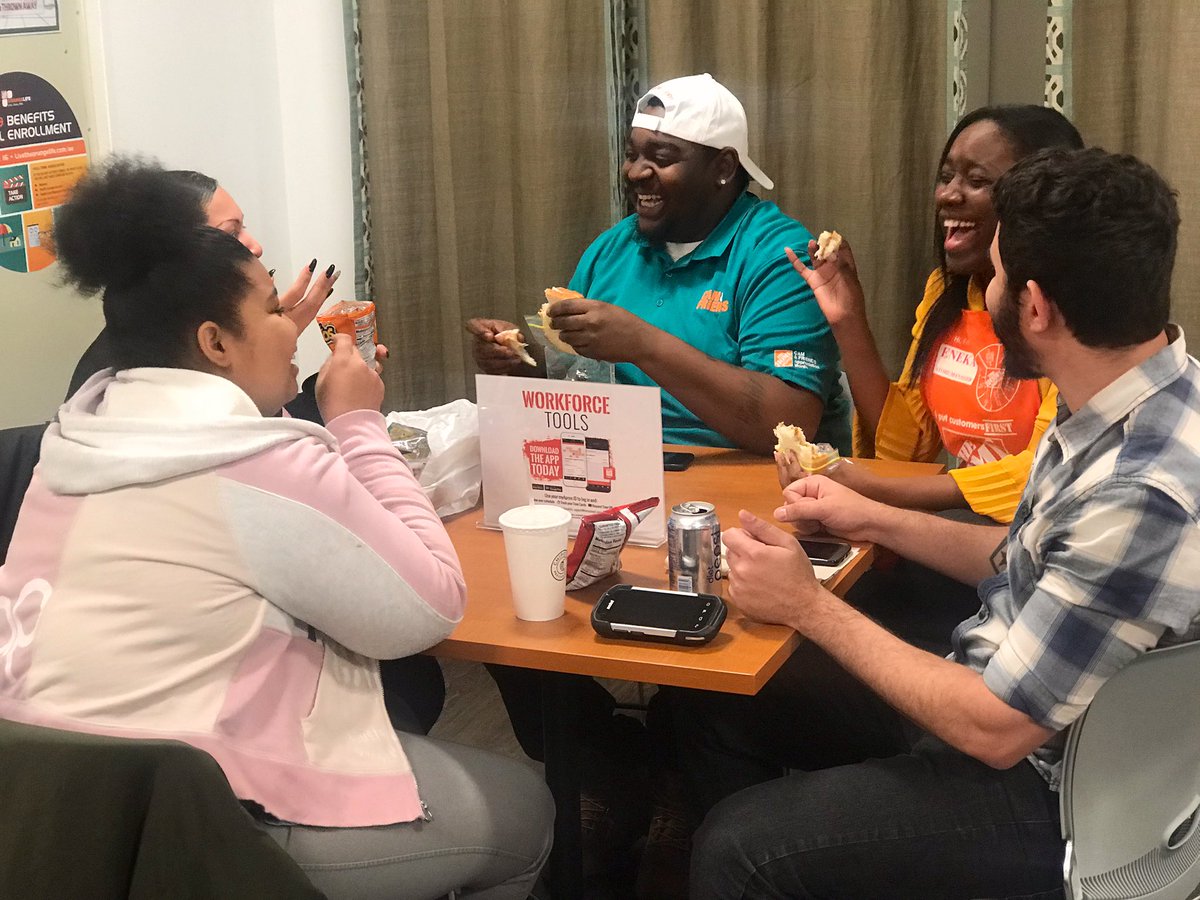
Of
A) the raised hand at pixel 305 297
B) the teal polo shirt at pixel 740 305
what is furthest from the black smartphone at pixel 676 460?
the raised hand at pixel 305 297

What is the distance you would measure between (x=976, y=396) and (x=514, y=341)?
836 mm

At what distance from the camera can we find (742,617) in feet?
5.09

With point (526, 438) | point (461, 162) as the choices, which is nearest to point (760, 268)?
point (526, 438)

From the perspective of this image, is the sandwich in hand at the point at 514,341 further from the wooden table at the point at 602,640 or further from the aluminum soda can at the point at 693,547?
the aluminum soda can at the point at 693,547

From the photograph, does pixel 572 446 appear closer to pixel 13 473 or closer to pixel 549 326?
pixel 549 326

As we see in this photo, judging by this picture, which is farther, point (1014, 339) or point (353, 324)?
point (353, 324)

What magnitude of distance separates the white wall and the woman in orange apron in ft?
5.01

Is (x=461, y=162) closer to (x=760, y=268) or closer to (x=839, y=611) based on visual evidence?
(x=760, y=268)

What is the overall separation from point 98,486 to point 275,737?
32cm

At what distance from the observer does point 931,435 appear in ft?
7.74

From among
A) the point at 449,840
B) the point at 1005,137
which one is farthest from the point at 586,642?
the point at 1005,137

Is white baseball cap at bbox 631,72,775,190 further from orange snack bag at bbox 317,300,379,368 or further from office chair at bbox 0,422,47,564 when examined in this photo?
office chair at bbox 0,422,47,564

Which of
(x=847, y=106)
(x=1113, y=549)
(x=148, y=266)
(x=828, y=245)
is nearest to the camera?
(x=1113, y=549)

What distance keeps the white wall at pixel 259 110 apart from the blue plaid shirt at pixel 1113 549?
7.58 ft
